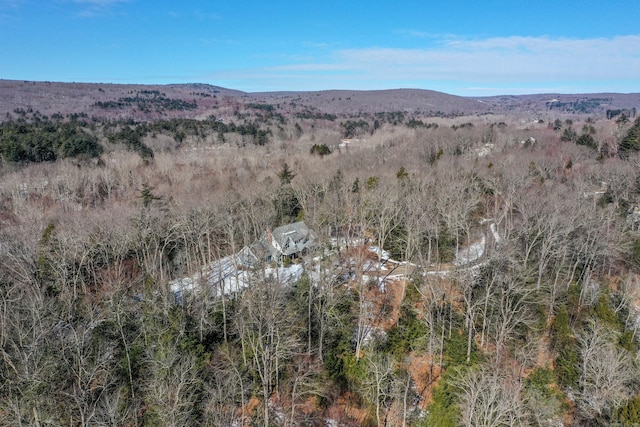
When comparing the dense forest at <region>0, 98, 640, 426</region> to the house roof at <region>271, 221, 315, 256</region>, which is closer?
the dense forest at <region>0, 98, 640, 426</region>

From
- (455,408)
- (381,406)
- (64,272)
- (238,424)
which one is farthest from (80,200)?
(455,408)

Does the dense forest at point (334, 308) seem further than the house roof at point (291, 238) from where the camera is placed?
No

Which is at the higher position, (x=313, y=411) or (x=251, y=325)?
(x=251, y=325)

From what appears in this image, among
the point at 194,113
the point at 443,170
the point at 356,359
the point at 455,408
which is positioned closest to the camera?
the point at 455,408

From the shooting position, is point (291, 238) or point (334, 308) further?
point (291, 238)

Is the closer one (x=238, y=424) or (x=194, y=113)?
(x=238, y=424)

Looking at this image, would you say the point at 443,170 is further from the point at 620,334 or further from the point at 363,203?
the point at 620,334

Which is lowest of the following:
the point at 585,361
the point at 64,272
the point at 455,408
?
the point at 455,408

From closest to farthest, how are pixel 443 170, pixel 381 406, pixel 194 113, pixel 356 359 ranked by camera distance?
pixel 381 406
pixel 356 359
pixel 443 170
pixel 194 113
